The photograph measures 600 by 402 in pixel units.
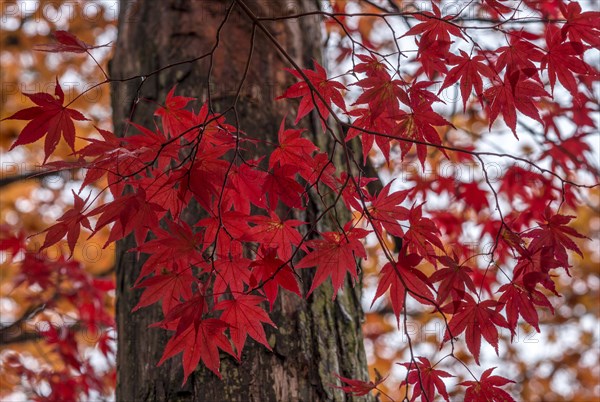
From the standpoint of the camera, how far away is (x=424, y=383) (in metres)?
1.41

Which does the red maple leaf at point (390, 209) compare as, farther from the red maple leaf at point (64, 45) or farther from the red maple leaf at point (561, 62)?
the red maple leaf at point (64, 45)

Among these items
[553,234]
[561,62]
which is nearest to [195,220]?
[553,234]

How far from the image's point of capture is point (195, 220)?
180 centimetres

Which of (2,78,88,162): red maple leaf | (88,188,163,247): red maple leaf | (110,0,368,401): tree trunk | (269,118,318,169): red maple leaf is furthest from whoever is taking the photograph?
(110,0,368,401): tree trunk

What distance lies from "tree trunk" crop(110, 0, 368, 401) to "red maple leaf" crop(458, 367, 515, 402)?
406 mm

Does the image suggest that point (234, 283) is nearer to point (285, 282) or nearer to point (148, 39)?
point (285, 282)

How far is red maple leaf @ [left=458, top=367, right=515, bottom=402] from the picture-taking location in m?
1.33

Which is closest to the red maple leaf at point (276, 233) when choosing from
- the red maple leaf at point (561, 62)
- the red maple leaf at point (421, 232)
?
the red maple leaf at point (421, 232)

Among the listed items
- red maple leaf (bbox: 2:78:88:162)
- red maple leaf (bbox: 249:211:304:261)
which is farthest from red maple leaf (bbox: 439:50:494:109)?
red maple leaf (bbox: 2:78:88:162)

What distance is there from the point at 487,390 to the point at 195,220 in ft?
3.17

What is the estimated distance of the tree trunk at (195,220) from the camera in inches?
61.7

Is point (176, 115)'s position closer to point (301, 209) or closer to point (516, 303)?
point (301, 209)

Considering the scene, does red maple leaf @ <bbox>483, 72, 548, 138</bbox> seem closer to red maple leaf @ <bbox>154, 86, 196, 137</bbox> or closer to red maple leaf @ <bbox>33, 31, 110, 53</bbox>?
red maple leaf @ <bbox>154, 86, 196, 137</bbox>

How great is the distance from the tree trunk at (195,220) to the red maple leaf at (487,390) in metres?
0.41
